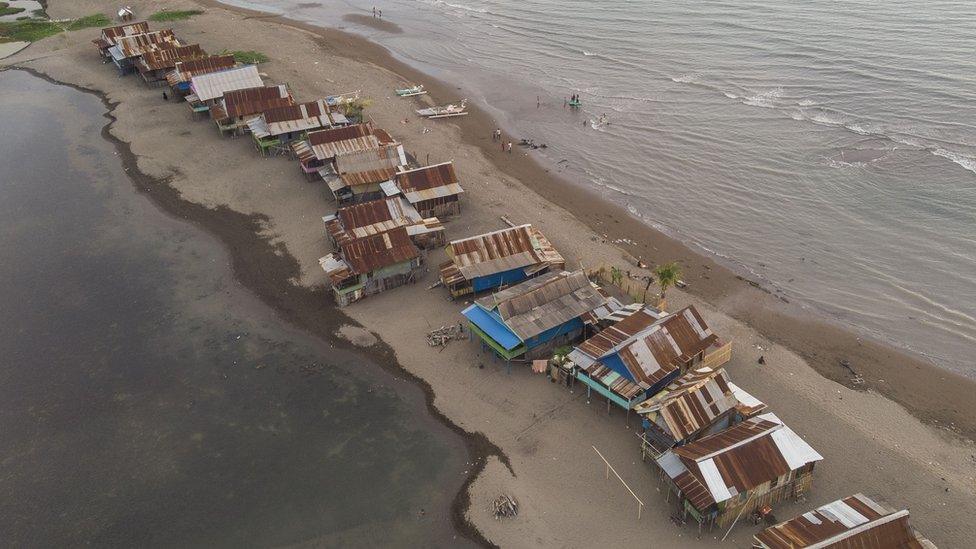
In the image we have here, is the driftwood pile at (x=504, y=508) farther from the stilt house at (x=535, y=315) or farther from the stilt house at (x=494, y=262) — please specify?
the stilt house at (x=494, y=262)

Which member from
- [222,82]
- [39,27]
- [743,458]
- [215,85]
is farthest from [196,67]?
[743,458]

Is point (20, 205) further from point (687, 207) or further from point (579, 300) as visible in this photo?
point (687, 207)

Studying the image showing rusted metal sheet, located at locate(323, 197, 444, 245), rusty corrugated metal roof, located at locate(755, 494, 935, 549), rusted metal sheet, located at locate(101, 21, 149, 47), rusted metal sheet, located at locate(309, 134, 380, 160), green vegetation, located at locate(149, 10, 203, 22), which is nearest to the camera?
rusty corrugated metal roof, located at locate(755, 494, 935, 549)

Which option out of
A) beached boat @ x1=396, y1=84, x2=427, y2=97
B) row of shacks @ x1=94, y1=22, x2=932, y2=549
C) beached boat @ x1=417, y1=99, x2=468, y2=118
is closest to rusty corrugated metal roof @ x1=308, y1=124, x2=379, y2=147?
row of shacks @ x1=94, y1=22, x2=932, y2=549

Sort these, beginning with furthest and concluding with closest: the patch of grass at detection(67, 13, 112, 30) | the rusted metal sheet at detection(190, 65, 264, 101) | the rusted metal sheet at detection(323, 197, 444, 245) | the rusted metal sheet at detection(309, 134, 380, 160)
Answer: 1. the patch of grass at detection(67, 13, 112, 30)
2. the rusted metal sheet at detection(190, 65, 264, 101)
3. the rusted metal sheet at detection(309, 134, 380, 160)
4. the rusted metal sheet at detection(323, 197, 444, 245)

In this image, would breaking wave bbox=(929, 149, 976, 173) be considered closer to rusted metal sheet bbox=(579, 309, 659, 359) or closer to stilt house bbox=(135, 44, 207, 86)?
rusted metal sheet bbox=(579, 309, 659, 359)

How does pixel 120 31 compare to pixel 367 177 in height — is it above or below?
above

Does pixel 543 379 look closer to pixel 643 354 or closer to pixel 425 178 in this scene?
pixel 643 354

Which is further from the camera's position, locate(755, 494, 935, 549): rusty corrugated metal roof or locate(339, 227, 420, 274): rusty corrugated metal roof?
locate(339, 227, 420, 274): rusty corrugated metal roof
